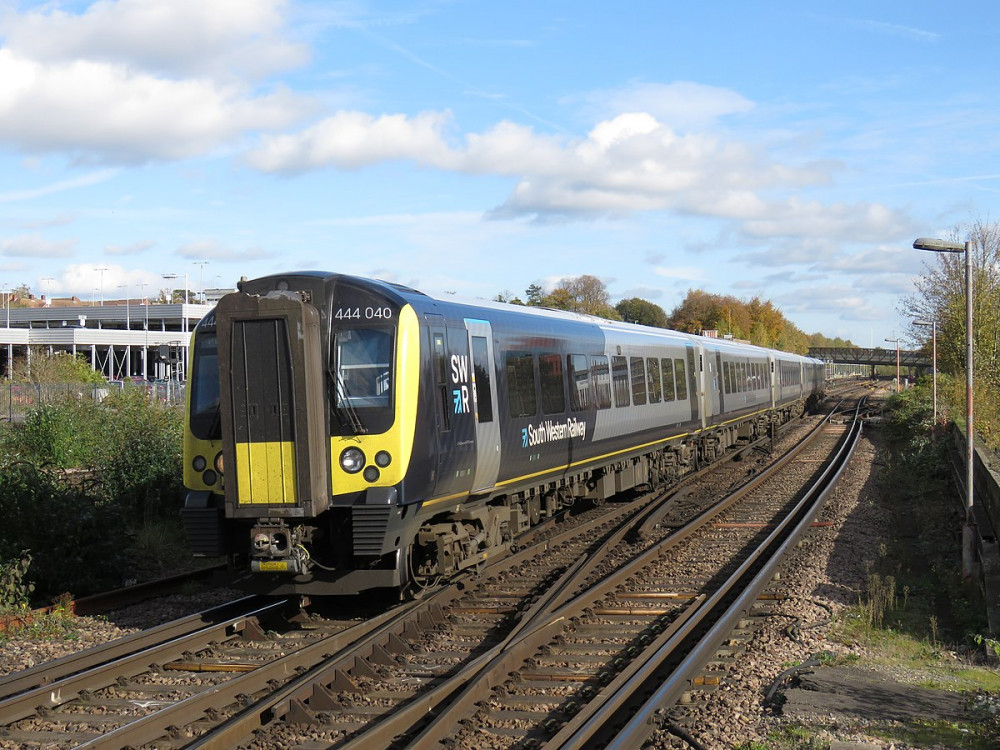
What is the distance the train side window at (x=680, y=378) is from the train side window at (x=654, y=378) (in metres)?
1.35

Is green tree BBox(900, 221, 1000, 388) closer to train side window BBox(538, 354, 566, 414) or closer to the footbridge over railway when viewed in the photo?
train side window BBox(538, 354, 566, 414)

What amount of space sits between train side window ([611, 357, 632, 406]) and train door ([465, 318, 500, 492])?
16.3ft

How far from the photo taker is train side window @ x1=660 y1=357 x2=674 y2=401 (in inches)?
732

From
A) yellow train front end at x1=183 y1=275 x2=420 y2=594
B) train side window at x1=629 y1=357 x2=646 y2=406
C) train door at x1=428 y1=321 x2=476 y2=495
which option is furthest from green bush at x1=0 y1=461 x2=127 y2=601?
train side window at x1=629 y1=357 x2=646 y2=406

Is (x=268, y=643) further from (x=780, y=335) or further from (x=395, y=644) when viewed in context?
(x=780, y=335)

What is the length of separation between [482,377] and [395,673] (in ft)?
11.8

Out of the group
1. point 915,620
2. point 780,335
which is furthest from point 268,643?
point 780,335

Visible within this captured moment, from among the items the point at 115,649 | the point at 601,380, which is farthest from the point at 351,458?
the point at 601,380

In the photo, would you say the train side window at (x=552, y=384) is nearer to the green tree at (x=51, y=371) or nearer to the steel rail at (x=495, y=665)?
the steel rail at (x=495, y=665)

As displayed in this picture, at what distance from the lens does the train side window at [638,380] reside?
54.1 ft

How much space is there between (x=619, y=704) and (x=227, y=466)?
383cm

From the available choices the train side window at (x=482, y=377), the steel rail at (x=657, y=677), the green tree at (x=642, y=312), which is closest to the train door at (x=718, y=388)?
the steel rail at (x=657, y=677)

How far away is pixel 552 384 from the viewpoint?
41.4 ft

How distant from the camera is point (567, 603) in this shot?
9.48 m
